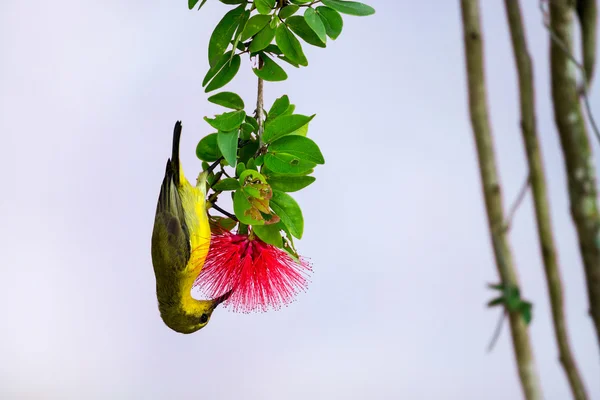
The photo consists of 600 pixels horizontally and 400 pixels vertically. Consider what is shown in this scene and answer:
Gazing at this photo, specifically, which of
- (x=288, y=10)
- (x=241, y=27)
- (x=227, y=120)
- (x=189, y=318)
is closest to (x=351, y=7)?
(x=288, y=10)

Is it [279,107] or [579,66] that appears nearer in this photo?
[579,66]

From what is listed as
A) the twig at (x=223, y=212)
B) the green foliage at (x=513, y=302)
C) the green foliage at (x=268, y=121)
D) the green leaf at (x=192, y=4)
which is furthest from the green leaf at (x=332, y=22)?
the green foliage at (x=513, y=302)

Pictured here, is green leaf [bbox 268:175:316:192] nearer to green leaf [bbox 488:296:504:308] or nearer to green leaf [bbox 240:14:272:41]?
green leaf [bbox 240:14:272:41]

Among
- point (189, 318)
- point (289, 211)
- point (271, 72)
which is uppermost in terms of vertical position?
point (271, 72)

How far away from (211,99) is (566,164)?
103cm

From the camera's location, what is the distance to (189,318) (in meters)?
2.23

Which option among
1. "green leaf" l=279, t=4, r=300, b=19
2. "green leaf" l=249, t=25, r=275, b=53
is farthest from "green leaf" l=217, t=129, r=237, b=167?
"green leaf" l=279, t=4, r=300, b=19

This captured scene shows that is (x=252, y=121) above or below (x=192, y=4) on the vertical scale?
below

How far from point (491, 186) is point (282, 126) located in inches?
33.7

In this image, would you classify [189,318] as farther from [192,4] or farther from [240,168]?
[192,4]

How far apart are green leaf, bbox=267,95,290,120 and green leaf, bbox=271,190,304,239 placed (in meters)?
0.21

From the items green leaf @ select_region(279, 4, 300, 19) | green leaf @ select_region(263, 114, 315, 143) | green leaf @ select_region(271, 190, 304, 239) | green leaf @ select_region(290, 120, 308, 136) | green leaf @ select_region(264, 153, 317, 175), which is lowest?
green leaf @ select_region(271, 190, 304, 239)

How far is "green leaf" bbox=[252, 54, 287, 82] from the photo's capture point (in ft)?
5.33

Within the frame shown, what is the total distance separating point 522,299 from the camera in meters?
0.75
